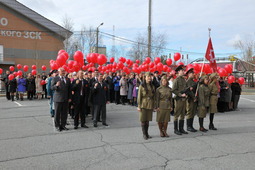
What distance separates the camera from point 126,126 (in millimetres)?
7652

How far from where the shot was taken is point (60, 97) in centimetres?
690

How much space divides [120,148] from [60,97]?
9.25ft

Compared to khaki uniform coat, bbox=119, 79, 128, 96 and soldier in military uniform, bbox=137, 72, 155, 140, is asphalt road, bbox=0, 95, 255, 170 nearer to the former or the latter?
soldier in military uniform, bbox=137, 72, 155, 140

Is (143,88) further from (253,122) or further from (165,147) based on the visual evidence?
(253,122)

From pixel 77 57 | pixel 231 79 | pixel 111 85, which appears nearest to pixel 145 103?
pixel 77 57

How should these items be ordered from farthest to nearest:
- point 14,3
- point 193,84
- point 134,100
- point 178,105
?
point 14,3 → point 134,100 → point 193,84 → point 178,105

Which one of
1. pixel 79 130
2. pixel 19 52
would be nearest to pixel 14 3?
pixel 19 52

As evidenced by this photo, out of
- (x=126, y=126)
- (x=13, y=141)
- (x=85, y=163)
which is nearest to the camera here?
(x=85, y=163)

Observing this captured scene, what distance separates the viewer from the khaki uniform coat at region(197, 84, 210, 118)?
6918 millimetres

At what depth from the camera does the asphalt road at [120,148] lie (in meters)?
4.27

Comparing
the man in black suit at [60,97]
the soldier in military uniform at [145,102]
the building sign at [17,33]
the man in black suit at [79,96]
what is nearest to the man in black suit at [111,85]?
the man in black suit at [79,96]

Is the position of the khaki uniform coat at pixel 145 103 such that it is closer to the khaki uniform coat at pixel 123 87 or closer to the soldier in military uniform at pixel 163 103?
the soldier in military uniform at pixel 163 103

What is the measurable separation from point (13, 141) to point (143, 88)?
12.3ft

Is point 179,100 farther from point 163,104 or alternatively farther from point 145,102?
point 145,102
